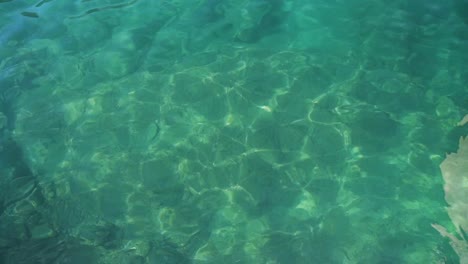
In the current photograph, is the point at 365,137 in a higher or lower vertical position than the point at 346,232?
higher

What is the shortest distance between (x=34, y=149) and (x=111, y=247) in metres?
2.47

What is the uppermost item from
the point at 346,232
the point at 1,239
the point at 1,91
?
the point at 1,91

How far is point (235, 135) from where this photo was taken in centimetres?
605

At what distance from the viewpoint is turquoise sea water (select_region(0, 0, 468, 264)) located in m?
5.02

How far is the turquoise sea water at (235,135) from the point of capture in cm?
→ 502

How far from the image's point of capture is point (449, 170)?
5605 millimetres

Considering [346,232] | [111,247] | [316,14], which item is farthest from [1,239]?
[316,14]

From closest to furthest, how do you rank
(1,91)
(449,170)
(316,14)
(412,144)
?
1. (449,170)
2. (412,144)
3. (1,91)
4. (316,14)

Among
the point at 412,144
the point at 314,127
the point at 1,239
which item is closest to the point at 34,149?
the point at 1,239

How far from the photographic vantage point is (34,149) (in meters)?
6.10

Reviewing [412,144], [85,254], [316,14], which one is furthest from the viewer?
[316,14]

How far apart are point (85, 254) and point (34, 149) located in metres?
2.35

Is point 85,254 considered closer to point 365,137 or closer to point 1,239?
point 1,239

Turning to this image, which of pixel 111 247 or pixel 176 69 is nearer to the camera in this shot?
pixel 111 247
